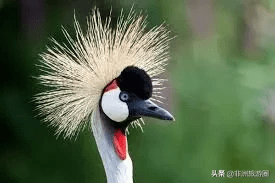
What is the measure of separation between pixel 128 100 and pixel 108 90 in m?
0.08

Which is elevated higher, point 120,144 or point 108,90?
point 108,90

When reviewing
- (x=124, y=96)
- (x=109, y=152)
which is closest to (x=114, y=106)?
(x=124, y=96)

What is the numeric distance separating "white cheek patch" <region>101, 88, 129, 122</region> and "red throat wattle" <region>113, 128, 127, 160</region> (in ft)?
0.20

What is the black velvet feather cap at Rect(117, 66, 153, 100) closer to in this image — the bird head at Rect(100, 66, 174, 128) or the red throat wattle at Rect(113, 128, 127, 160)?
the bird head at Rect(100, 66, 174, 128)

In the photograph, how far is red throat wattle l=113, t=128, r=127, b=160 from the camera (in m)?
1.81

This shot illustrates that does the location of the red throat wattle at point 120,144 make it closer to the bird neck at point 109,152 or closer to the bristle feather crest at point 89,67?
the bird neck at point 109,152

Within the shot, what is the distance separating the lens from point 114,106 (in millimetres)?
1769

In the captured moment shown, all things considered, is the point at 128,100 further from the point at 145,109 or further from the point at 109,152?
the point at 109,152

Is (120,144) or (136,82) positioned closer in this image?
(136,82)

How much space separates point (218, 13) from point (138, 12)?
Result: 482 millimetres

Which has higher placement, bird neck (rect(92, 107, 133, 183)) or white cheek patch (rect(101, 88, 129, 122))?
white cheek patch (rect(101, 88, 129, 122))

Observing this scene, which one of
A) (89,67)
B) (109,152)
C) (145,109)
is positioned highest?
(89,67)

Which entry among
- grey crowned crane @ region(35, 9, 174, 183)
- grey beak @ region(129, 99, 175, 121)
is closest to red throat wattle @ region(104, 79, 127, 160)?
grey crowned crane @ region(35, 9, 174, 183)

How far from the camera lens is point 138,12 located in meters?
2.55
